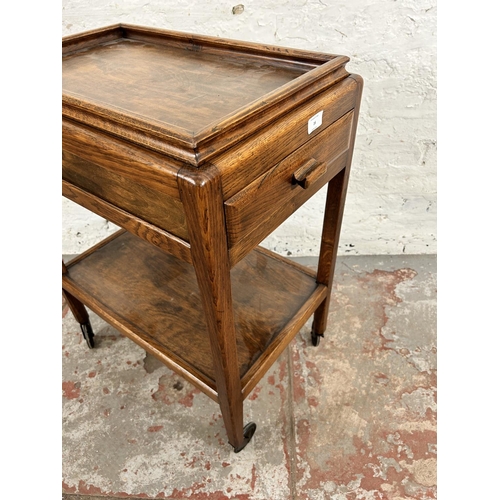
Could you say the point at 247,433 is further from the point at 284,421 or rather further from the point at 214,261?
the point at 214,261

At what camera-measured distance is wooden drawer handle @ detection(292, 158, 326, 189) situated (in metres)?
0.82

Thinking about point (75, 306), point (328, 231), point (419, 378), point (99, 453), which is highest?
point (328, 231)

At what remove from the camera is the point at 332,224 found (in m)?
1.21

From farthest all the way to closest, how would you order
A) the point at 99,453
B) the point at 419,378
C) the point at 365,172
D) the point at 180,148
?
the point at 365,172 < the point at 419,378 < the point at 99,453 < the point at 180,148

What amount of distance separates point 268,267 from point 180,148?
804 millimetres

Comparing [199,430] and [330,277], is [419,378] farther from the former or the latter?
[199,430]

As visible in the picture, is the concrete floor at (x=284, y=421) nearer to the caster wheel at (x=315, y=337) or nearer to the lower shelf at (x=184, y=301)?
the caster wheel at (x=315, y=337)

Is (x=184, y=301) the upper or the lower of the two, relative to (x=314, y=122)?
lower

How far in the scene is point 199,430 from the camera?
1.35m

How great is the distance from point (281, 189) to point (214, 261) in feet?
0.68

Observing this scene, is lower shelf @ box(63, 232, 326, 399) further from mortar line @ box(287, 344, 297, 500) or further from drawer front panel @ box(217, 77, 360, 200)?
drawer front panel @ box(217, 77, 360, 200)

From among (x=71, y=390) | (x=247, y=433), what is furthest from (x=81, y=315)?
(x=247, y=433)

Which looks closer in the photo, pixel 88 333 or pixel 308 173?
pixel 308 173

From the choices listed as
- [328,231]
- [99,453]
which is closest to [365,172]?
[328,231]
